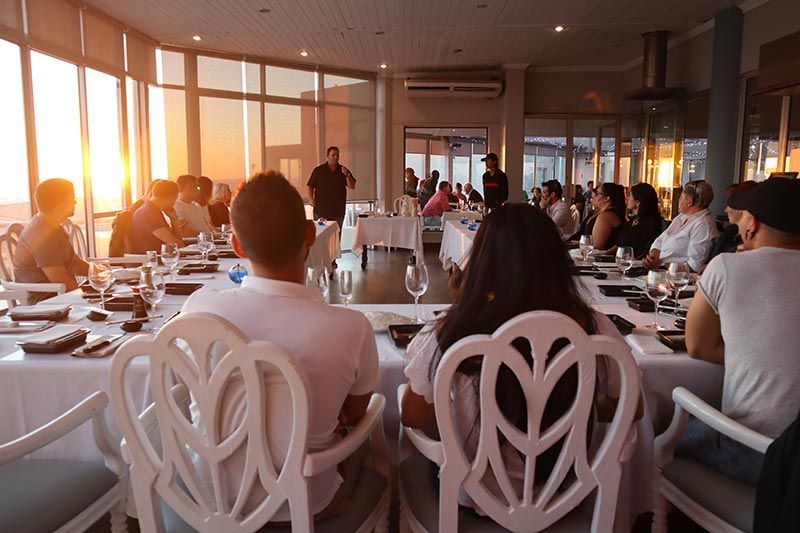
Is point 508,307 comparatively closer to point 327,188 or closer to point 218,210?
point 218,210

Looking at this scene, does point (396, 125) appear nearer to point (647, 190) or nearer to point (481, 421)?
point (647, 190)

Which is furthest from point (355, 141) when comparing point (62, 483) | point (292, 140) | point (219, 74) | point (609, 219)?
point (62, 483)

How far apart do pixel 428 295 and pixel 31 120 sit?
14.8ft

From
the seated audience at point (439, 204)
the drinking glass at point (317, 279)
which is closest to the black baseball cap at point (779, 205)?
the drinking glass at point (317, 279)

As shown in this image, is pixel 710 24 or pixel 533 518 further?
pixel 710 24

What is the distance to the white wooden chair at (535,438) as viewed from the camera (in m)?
1.23

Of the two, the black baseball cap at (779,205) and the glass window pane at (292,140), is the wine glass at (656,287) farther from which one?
the glass window pane at (292,140)

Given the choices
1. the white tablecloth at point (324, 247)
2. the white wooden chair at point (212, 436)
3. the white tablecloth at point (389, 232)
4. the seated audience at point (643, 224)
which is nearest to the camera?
the white wooden chair at point (212, 436)

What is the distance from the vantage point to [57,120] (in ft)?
22.1

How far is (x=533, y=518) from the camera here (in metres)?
1.36

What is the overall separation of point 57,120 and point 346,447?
269 inches

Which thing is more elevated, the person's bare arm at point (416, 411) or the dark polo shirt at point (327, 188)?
the dark polo shirt at point (327, 188)

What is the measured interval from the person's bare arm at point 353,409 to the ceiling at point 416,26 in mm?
6543

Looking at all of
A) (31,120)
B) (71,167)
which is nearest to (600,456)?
(31,120)
